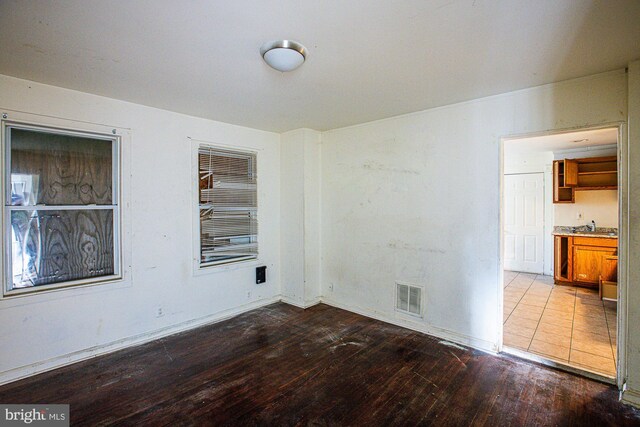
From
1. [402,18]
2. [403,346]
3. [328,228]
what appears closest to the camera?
[402,18]

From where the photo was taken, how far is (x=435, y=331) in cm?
336

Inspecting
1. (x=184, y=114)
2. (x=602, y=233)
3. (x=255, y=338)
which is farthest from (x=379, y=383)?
(x=602, y=233)

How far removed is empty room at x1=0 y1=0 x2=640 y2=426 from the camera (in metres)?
1.93

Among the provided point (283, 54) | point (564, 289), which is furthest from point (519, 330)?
point (283, 54)

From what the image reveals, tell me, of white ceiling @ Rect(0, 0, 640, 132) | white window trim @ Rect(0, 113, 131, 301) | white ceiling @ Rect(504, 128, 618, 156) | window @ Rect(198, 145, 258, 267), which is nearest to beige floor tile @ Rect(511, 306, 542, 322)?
white ceiling @ Rect(504, 128, 618, 156)

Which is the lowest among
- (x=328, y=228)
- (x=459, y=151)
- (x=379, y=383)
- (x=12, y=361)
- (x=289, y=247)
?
(x=379, y=383)

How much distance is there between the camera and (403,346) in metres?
3.12

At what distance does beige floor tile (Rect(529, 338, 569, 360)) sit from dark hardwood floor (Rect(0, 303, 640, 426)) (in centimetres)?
30

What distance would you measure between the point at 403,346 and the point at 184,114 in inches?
142

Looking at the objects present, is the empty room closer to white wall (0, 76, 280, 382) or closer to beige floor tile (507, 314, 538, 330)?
white wall (0, 76, 280, 382)

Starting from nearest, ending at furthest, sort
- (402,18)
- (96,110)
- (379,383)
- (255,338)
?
1. (402,18)
2. (379,383)
3. (96,110)
4. (255,338)

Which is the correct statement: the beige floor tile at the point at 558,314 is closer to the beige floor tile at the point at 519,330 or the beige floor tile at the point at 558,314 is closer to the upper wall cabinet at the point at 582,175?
the beige floor tile at the point at 519,330

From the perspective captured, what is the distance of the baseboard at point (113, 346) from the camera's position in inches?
99.5

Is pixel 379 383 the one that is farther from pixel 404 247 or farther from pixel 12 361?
pixel 12 361
